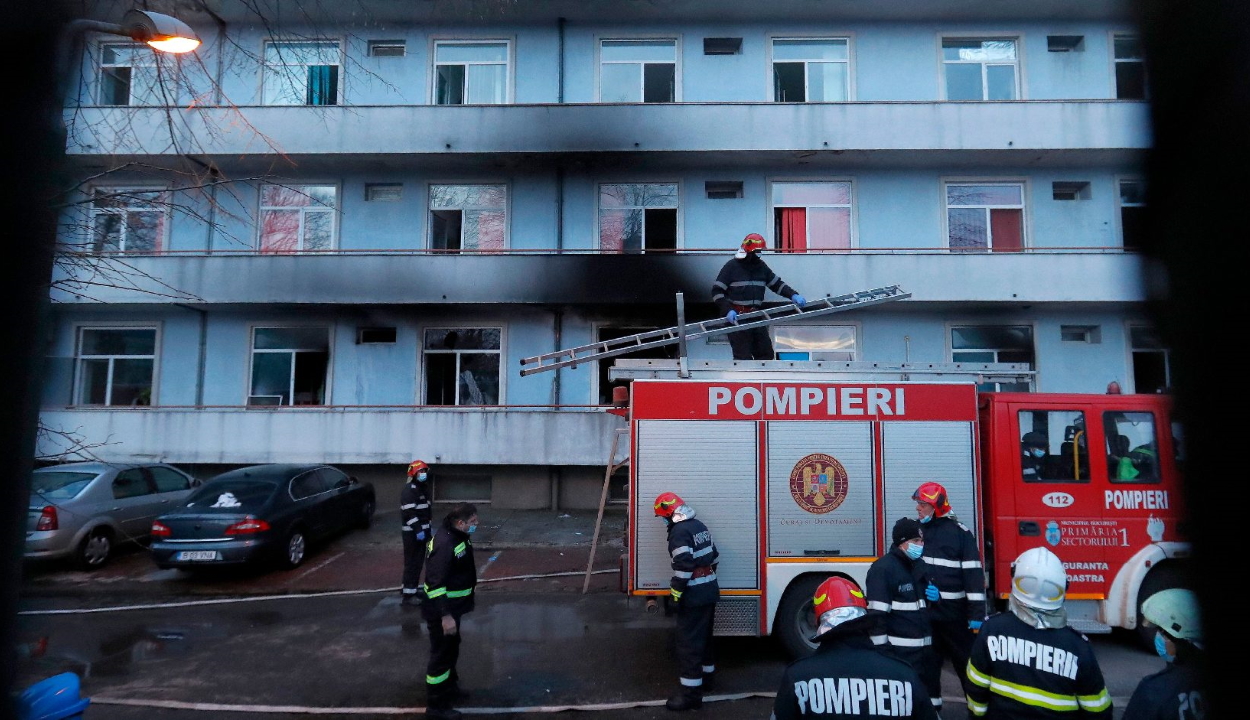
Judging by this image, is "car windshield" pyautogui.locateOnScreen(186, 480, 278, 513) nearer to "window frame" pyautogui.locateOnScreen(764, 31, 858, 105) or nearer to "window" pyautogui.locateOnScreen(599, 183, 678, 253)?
"window" pyautogui.locateOnScreen(599, 183, 678, 253)

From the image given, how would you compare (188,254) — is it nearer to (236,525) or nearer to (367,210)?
(367,210)

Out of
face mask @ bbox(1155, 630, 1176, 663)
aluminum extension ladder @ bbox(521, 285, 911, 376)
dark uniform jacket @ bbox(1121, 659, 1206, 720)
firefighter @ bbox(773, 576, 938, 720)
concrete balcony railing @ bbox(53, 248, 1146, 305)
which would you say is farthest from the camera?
concrete balcony railing @ bbox(53, 248, 1146, 305)

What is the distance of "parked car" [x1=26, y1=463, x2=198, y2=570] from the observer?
856 centimetres

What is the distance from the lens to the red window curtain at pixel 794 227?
13.6 meters

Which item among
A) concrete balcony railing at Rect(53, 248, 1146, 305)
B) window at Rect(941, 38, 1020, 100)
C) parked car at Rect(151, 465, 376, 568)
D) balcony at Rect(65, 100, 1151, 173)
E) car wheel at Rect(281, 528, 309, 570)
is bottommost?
car wheel at Rect(281, 528, 309, 570)

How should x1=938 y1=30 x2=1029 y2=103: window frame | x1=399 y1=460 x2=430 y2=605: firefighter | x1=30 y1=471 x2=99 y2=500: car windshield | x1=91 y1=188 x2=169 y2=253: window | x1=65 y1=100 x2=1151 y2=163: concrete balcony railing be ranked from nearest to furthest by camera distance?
x1=91 y1=188 x2=169 y2=253: window
x1=399 y1=460 x2=430 y2=605: firefighter
x1=30 y1=471 x2=99 y2=500: car windshield
x1=65 y1=100 x2=1151 y2=163: concrete balcony railing
x1=938 y1=30 x2=1029 y2=103: window frame

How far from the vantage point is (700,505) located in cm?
579

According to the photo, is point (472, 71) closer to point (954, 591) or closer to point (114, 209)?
point (114, 209)

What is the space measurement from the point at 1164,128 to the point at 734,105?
12.8m

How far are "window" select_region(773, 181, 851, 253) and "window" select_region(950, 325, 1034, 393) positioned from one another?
3.09 metres

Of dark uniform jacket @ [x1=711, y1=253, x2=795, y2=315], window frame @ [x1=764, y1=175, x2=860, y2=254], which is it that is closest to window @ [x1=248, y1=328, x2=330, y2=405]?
dark uniform jacket @ [x1=711, y1=253, x2=795, y2=315]

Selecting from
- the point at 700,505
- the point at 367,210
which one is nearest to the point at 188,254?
the point at 367,210

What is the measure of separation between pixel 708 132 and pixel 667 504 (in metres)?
9.73

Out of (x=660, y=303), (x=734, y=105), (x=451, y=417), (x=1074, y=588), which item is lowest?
(x=1074, y=588)
